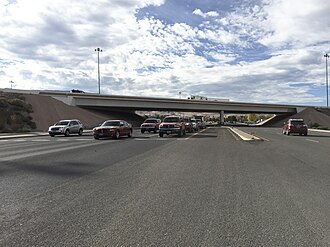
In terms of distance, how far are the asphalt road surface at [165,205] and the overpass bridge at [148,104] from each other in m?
65.6

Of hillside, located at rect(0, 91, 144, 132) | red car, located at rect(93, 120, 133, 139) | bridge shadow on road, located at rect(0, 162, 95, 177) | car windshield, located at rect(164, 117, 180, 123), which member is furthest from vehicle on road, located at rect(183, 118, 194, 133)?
bridge shadow on road, located at rect(0, 162, 95, 177)

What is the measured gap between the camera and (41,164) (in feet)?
42.8

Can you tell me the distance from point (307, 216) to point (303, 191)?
218cm

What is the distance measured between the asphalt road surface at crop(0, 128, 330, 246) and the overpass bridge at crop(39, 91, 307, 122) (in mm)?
65599

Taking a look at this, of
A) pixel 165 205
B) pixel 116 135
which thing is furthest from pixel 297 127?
pixel 165 205

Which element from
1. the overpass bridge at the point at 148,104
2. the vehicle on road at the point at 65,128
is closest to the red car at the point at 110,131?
the vehicle on road at the point at 65,128

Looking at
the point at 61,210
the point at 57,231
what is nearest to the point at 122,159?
the point at 61,210

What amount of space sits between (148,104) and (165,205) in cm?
7610

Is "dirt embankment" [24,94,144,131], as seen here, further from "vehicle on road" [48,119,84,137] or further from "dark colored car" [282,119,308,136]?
"dark colored car" [282,119,308,136]

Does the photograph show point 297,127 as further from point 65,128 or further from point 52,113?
point 52,113

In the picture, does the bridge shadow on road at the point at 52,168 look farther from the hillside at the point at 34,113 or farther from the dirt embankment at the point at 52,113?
the dirt embankment at the point at 52,113

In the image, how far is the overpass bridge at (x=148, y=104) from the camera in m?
76.8

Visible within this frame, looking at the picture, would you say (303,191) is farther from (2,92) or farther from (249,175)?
(2,92)

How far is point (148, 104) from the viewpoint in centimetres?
8269
